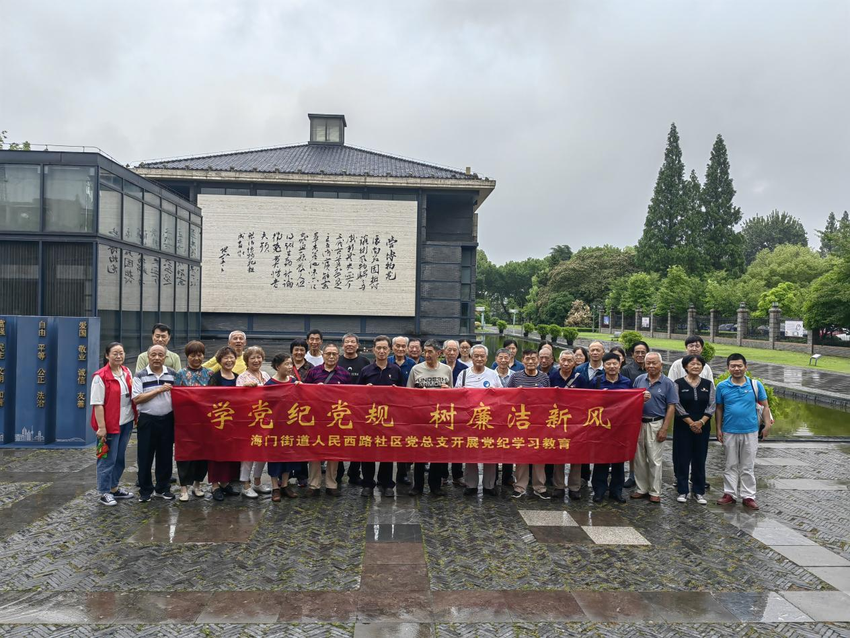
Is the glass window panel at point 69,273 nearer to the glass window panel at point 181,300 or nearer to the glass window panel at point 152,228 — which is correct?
the glass window panel at point 152,228

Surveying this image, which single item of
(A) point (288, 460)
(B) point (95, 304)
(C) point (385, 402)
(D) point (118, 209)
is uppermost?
(D) point (118, 209)

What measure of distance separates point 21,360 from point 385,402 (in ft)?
19.0

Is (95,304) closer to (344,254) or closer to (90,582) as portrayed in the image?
(90,582)

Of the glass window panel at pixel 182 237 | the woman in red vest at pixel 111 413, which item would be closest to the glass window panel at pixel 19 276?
the glass window panel at pixel 182 237

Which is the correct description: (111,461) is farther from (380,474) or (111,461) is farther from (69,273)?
(69,273)

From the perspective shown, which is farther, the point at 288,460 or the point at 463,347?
the point at 463,347

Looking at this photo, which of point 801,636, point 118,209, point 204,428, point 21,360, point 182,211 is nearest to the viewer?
point 801,636

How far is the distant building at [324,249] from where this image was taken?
2852 centimetres

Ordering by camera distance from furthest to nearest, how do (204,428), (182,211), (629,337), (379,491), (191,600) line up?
(629,337)
(182,211)
(379,491)
(204,428)
(191,600)

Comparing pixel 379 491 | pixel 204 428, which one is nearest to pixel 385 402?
pixel 379 491

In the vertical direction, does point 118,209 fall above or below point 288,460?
above

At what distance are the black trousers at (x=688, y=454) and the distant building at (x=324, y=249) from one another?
22917 millimetres

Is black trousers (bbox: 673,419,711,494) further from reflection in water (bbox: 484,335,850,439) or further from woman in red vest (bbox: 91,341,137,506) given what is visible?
woman in red vest (bbox: 91,341,137,506)

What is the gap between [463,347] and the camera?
30.6ft
